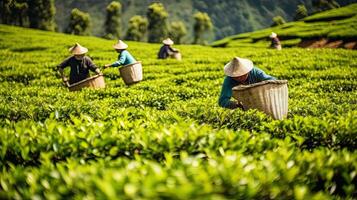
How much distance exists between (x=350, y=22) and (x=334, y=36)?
6417 millimetres

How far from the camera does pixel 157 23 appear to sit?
294 feet

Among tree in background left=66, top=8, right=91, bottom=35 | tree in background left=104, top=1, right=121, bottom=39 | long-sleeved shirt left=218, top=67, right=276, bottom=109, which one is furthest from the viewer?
tree in background left=104, top=1, right=121, bottom=39

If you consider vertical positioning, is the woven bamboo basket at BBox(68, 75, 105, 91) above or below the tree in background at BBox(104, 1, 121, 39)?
below

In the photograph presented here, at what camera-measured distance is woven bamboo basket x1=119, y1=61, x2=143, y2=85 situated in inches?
462

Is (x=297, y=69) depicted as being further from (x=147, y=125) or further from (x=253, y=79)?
(x=147, y=125)

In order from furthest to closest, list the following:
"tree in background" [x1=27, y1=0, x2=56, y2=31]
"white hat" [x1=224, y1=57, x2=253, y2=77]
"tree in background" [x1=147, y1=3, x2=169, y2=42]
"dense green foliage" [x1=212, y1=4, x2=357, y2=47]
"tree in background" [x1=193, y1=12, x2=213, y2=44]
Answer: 1. "tree in background" [x1=193, y1=12, x2=213, y2=44]
2. "tree in background" [x1=147, y1=3, x2=169, y2=42]
3. "tree in background" [x1=27, y1=0, x2=56, y2=31]
4. "dense green foliage" [x1=212, y1=4, x2=357, y2=47]
5. "white hat" [x1=224, y1=57, x2=253, y2=77]

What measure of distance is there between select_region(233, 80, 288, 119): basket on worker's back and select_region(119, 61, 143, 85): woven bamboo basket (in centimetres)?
587

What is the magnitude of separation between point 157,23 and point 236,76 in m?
84.9

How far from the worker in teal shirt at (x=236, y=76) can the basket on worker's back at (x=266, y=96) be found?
0.39 m

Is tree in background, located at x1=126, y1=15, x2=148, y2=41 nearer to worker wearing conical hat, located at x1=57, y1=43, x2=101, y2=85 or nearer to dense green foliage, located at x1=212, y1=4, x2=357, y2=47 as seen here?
dense green foliage, located at x1=212, y1=4, x2=357, y2=47

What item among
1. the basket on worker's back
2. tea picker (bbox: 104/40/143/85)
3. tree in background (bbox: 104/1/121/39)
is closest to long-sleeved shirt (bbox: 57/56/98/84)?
tea picker (bbox: 104/40/143/85)

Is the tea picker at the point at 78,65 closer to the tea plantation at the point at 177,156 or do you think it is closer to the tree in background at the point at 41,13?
the tea plantation at the point at 177,156

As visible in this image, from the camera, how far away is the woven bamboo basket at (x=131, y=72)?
1174cm

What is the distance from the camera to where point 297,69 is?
1591 centimetres
